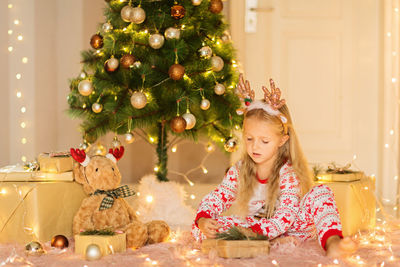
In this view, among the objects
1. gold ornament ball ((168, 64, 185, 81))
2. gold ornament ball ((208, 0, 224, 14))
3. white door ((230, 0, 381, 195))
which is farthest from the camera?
white door ((230, 0, 381, 195))

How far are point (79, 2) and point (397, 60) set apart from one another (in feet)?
6.74

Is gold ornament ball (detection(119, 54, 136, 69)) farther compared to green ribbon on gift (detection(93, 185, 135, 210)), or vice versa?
gold ornament ball (detection(119, 54, 136, 69))

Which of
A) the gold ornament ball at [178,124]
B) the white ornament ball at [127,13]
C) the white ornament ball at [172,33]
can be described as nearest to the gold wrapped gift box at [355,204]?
the gold ornament ball at [178,124]

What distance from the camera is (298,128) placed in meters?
3.45

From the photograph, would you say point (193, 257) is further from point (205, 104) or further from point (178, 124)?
point (205, 104)

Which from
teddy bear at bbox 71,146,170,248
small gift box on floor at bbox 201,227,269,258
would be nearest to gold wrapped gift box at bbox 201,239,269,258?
small gift box on floor at bbox 201,227,269,258

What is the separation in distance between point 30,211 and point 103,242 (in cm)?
42

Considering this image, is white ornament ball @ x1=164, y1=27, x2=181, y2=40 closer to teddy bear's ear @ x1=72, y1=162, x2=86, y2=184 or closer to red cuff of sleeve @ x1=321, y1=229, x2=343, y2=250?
teddy bear's ear @ x1=72, y1=162, x2=86, y2=184

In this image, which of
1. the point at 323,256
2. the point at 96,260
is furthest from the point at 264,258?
the point at 96,260

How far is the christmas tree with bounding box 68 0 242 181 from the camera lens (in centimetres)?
234

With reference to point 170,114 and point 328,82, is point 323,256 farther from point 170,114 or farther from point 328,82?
point 328,82

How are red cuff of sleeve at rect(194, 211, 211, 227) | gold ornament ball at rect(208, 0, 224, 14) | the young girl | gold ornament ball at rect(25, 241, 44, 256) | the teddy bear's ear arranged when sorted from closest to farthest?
1. gold ornament ball at rect(25, 241, 44, 256)
2. the young girl
3. red cuff of sleeve at rect(194, 211, 211, 227)
4. the teddy bear's ear
5. gold ornament ball at rect(208, 0, 224, 14)

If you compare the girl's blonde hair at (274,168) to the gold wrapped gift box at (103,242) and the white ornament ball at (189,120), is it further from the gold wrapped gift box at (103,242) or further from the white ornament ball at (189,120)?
the gold wrapped gift box at (103,242)

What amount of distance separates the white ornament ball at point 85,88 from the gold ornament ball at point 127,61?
0.61 feet
